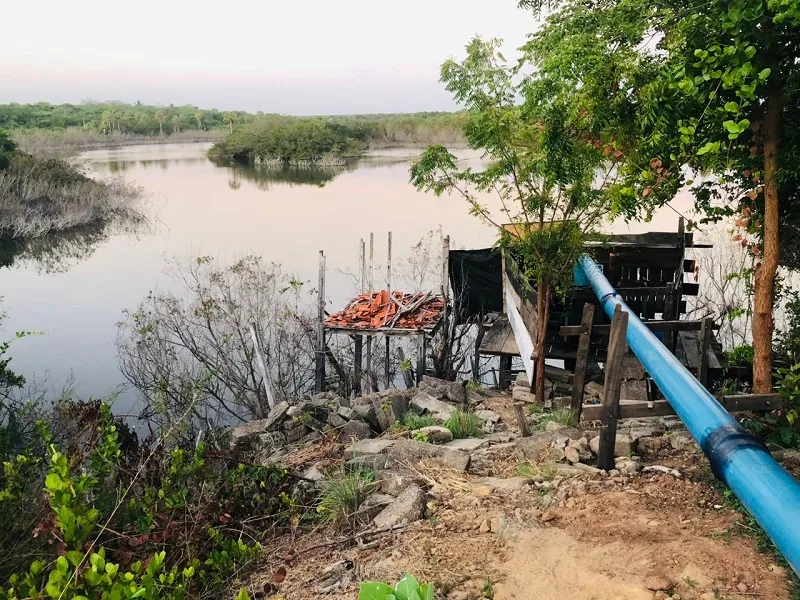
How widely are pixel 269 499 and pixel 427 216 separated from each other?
2570 cm

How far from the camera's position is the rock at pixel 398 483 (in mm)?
5562

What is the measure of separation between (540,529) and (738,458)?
140 cm

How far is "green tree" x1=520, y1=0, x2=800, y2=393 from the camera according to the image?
182 inches

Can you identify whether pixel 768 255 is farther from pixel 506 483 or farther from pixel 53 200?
pixel 53 200

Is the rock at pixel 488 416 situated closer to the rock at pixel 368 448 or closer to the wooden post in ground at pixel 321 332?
the rock at pixel 368 448

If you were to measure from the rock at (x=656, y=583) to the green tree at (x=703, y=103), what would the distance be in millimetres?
2679

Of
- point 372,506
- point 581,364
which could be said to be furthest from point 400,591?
point 581,364

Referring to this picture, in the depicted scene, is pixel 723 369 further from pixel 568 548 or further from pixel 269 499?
pixel 269 499

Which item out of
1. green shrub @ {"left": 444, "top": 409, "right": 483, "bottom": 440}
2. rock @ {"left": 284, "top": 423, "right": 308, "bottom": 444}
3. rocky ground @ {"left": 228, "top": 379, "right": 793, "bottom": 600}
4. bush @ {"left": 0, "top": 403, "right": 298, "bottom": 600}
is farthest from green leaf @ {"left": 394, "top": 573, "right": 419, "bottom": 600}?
rock @ {"left": 284, "top": 423, "right": 308, "bottom": 444}

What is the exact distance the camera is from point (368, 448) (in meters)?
6.99

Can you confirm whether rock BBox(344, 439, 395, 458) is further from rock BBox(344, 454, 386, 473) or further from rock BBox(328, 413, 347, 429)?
rock BBox(328, 413, 347, 429)

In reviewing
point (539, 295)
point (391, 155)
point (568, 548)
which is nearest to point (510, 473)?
point (568, 548)

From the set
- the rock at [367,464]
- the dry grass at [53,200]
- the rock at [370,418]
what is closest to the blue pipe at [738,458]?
the rock at [367,464]

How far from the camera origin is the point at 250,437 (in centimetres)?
900
